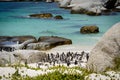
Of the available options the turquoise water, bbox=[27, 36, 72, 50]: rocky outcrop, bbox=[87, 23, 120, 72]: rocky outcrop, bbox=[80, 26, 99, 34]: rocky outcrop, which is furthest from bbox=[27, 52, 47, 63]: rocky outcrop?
bbox=[87, 23, 120, 72]: rocky outcrop

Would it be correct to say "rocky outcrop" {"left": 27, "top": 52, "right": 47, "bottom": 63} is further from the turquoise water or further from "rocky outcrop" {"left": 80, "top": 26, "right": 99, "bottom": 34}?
"rocky outcrop" {"left": 80, "top": 26, "right": 99, "bottom": 34}

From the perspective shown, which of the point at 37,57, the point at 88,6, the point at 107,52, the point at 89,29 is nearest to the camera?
the point at 107,52

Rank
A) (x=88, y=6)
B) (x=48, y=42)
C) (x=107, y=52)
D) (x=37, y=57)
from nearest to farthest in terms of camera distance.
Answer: (x=107, y=52), (x=48, y=42), (x=37, y=57), (x=88, y=6)

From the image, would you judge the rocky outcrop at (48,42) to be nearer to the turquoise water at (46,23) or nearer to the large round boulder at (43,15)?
the turquoise water at (46,23)

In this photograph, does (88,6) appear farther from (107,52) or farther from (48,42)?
(107,52)

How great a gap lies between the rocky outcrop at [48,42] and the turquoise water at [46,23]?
0.08 meters

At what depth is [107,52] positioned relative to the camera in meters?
6.04

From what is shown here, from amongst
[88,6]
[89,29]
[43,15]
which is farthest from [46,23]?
[88,6]

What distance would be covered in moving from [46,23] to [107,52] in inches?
62.5

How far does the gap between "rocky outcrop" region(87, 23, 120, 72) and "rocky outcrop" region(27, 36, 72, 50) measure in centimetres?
98

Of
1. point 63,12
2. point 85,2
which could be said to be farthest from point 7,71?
point 85,2

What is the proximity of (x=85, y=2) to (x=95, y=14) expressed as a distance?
0.46 meters

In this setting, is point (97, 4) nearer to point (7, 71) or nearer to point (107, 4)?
point (107, 4)

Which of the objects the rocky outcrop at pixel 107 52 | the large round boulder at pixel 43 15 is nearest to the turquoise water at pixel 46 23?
the large round boulder at pixel 43 15
